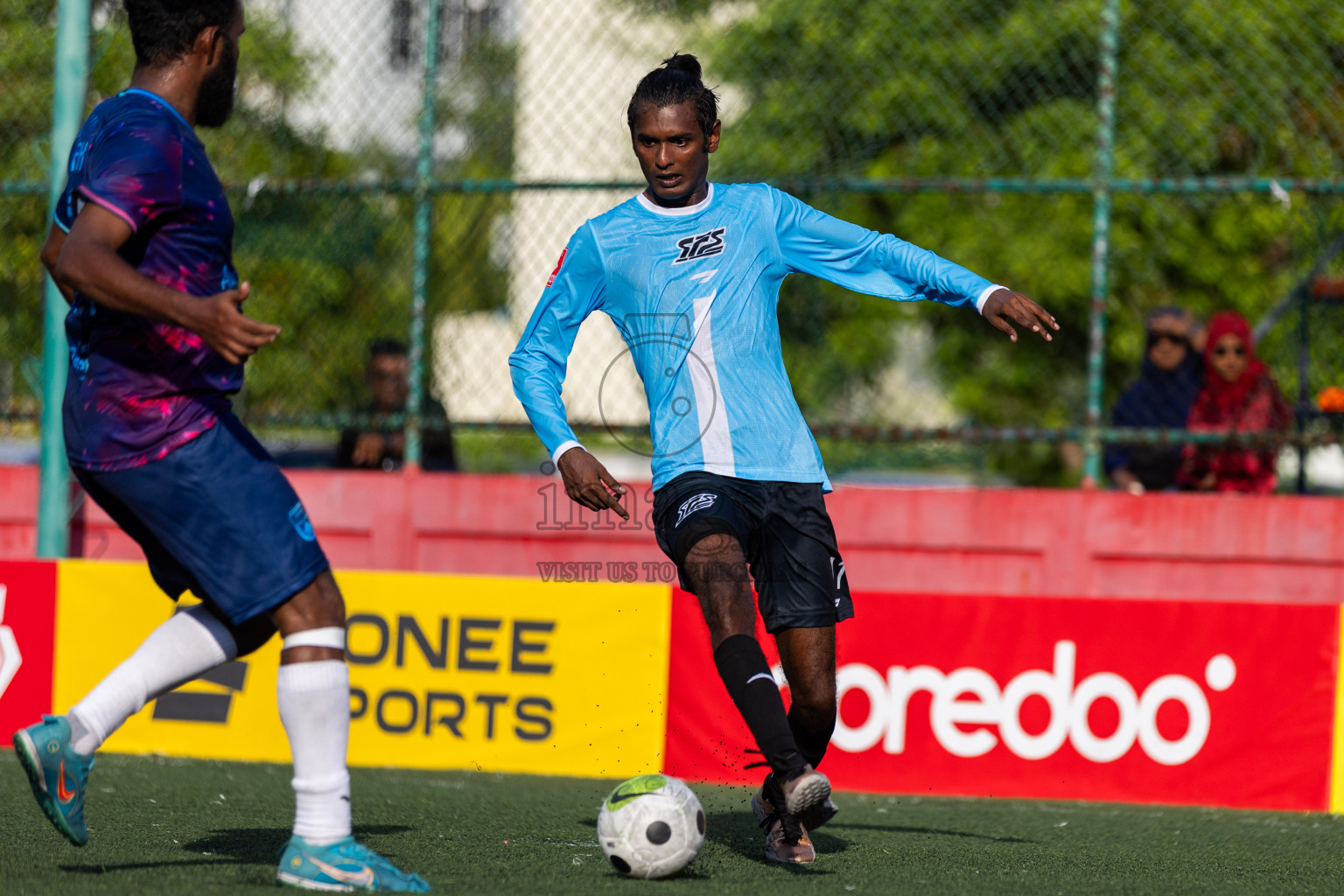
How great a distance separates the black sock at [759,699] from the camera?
3.89 m

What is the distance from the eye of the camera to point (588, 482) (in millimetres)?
3984

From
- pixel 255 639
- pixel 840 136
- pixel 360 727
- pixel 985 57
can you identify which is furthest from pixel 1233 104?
pixel 255 639

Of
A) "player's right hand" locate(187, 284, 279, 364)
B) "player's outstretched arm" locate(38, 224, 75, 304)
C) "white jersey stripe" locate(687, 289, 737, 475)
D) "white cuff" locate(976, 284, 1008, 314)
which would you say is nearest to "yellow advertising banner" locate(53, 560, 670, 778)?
"white jersey stripe" locate(687, 289, 737, 475)

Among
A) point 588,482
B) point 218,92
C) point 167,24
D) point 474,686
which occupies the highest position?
point 167,24

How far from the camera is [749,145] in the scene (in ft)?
37.5

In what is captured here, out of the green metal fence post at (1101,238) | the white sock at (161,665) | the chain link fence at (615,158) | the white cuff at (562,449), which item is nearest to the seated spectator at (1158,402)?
the chain link fence at (615,158)

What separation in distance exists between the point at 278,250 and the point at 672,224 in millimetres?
5332

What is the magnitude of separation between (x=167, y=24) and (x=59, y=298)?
14.5 feet

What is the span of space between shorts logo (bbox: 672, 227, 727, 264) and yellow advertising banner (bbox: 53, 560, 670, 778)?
2.54 m

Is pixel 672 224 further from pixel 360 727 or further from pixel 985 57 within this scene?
pixel 985 57

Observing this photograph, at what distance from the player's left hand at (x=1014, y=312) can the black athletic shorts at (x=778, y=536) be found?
2.29 feet

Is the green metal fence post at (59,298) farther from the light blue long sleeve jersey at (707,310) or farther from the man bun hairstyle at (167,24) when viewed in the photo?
the man bun hairstyle at (167,24)

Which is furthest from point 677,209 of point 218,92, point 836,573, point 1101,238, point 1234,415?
point 1234,415

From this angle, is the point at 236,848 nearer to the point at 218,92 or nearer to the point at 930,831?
the point at 218,92
